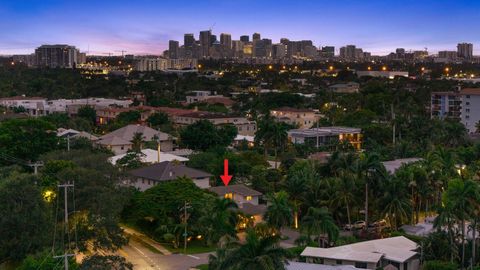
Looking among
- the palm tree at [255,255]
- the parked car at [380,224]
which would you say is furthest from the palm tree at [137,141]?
the palm tree at [255,255]

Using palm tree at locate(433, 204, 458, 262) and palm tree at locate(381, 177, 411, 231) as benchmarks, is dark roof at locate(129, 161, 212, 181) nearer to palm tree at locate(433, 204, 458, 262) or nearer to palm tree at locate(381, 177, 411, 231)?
palm tree at locate(381, 177, 411, 231)

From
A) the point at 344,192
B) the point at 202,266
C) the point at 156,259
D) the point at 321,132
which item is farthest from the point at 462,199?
the point at 321,132

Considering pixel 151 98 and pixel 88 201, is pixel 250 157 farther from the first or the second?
pixel 151 98

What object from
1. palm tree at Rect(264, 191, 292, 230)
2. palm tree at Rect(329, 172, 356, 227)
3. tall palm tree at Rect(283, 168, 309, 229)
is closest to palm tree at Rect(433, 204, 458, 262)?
palm tree at Rect(329, 172, 356, 227)

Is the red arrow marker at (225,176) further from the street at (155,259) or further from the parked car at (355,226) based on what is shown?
the street at (155,259)

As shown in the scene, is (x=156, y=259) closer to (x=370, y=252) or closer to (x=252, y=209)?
(x=252, y=209)

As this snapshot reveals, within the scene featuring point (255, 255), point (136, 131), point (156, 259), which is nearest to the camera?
point (255, 255)

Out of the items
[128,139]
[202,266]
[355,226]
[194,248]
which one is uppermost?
[128,139]
